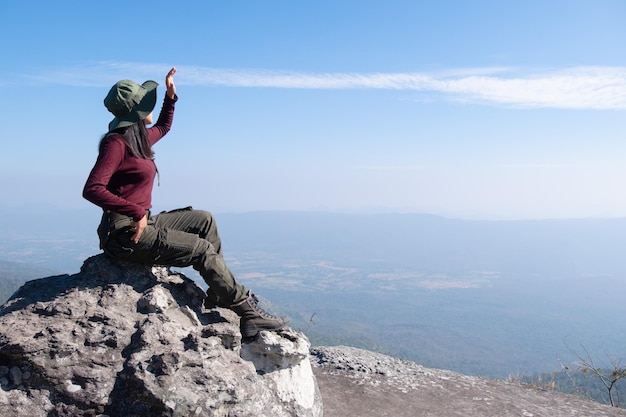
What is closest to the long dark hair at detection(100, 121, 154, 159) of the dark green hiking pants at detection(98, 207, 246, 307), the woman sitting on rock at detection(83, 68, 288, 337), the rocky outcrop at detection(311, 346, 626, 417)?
the woman sitting on rock at detection(83, 68, 288, 337)

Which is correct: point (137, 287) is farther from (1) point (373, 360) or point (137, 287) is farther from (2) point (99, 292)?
(1) point (373, 360)

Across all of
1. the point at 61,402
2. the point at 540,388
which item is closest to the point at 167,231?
the point at 61,402

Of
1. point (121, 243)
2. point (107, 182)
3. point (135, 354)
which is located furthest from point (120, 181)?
point (135, 354)

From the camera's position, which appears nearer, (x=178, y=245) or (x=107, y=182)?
(x=107, y=182)

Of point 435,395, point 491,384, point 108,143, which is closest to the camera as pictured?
point 108,143

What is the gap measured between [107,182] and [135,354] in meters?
1.91

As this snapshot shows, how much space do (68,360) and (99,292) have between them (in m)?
1.02

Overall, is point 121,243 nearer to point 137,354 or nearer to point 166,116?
point 137,354

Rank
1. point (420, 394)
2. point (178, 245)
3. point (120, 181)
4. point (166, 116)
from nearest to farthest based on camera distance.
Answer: point (120, 181)
point (178, 245)
point (166, 116)
point (420, 394)

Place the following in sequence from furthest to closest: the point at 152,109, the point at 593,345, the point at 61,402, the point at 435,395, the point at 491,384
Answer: the point at 593,345
the point at 491,384
the point at 435,395
the point at 152,109
the point at 61,402

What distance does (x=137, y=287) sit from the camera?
6582mm

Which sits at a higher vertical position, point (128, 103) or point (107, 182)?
point (128, 103)

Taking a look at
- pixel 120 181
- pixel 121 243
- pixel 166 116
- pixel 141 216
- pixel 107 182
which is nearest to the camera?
pixel 107 182

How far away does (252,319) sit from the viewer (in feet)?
22.2
